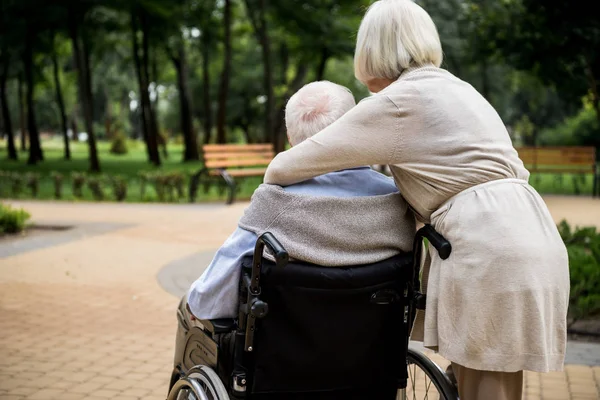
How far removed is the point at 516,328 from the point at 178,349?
→ 1.31 m

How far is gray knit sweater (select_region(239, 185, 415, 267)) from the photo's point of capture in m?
2.47

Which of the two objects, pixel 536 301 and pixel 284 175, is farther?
pixel 284 175

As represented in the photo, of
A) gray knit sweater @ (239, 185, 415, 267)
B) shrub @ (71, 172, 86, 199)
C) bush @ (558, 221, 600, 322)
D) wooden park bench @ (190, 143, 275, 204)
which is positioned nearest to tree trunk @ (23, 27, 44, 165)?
shrub @ (71, 172, 86, 199)

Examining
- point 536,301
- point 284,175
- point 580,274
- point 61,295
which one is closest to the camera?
point 536,301

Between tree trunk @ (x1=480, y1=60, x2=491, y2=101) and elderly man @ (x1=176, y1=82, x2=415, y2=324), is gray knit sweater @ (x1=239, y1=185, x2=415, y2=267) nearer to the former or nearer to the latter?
elderly man @ (x1=176, y1=82, x2=415, y2=324)

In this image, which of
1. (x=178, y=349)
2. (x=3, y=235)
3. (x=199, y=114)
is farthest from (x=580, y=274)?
(x=199, y=114)

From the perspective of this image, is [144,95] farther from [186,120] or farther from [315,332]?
[315,332]

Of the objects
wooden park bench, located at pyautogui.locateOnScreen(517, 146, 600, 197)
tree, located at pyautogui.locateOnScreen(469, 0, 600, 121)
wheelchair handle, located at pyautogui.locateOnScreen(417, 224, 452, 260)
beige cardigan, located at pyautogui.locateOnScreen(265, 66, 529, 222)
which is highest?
tree, located at pyautogui.locateOnScreen(469, 0, 600, 121)

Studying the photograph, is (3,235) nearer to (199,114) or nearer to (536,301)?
(536,301)

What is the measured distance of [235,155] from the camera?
608 inches

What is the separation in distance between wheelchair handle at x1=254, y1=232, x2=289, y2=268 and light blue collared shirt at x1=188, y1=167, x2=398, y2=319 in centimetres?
13

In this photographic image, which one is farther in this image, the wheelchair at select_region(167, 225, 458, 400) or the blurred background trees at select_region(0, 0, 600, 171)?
the blurred background trees at select_region(0, 0, 600, 171)

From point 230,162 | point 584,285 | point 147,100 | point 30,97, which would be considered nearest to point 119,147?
point 30,97

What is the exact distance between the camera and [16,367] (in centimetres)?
480
